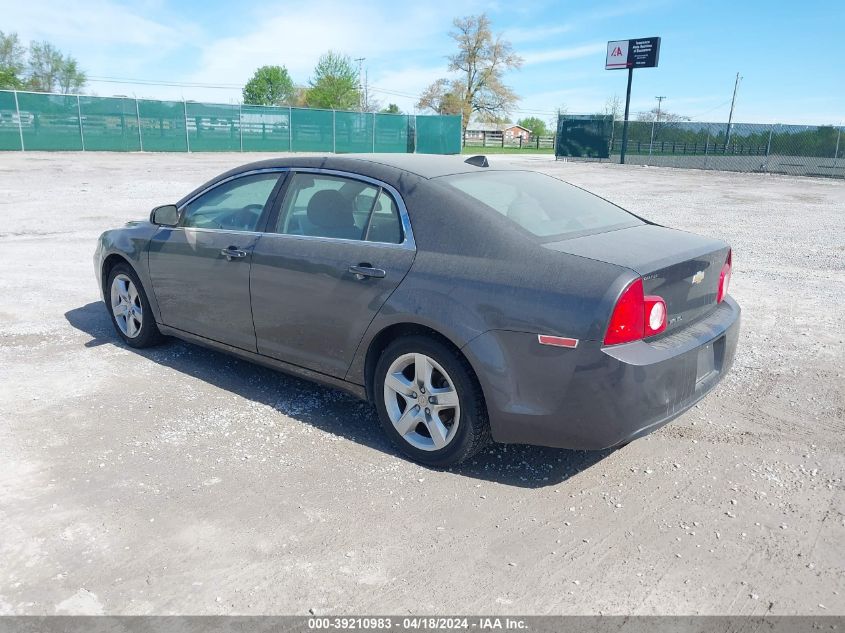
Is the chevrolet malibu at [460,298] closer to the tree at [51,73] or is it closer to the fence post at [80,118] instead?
the fence post at [80,118]

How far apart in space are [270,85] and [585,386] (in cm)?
10147

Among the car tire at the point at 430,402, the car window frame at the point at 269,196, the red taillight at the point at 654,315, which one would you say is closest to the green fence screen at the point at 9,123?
the car window frame at the point at 269,196

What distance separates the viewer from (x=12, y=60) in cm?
5888

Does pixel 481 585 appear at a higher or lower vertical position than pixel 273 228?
lower

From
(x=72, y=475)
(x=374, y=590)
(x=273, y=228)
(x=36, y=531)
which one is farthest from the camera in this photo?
(x=273, y=228)

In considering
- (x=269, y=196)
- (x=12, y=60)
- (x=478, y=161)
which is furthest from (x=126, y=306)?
(x=12, y=60)

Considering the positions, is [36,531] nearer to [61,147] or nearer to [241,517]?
[241,517]

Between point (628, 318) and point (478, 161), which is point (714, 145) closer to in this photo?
point (478, 161)

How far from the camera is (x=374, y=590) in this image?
266cm

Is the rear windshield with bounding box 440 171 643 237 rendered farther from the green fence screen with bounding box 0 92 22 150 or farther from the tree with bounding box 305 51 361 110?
the tree with bounding box 305 51 361 110

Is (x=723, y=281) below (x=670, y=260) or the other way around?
below

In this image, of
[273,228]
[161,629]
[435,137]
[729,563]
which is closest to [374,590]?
[161,629]

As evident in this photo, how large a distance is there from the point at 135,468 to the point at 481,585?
1967mm

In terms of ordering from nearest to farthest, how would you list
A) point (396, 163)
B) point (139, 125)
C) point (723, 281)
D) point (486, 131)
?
point (723, 281), point (396, 163), point (139, 125), point (486, 131)
